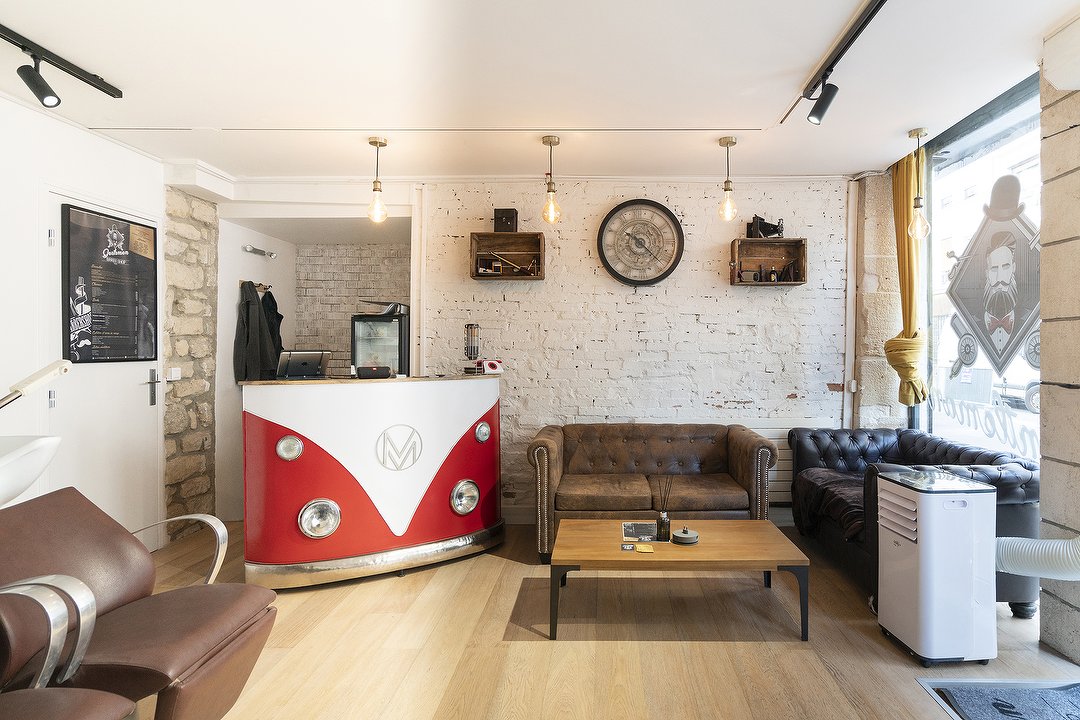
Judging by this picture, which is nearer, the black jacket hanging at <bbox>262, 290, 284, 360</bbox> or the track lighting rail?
the track lighting rail

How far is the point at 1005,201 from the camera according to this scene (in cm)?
348

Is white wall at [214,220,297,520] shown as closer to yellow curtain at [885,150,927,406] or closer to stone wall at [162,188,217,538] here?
stone wall at [162,188,217,538]

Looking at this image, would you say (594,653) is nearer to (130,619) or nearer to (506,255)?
(130,619)

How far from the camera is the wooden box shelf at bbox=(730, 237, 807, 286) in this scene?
4.55m

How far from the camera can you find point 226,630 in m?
1.94

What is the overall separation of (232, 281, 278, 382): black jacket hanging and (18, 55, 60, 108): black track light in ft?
7.85

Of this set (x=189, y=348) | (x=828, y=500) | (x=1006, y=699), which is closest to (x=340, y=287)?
(x=189, y=348)

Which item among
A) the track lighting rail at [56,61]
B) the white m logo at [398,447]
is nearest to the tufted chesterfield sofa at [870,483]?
the white m logo at [398,447]

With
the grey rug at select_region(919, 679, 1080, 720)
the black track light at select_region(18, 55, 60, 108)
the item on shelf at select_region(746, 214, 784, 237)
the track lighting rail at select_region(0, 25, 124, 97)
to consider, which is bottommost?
the grey rug at select_region(919, 679, 1080, 720)

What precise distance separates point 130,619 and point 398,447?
5.71ft

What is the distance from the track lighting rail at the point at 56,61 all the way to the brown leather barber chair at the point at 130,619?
2.02 m

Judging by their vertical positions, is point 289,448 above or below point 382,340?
below

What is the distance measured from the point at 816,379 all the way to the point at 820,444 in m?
0.64

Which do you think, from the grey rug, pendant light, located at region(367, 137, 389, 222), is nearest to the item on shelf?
pendant light, located at region(367, 137, 389, 222)
